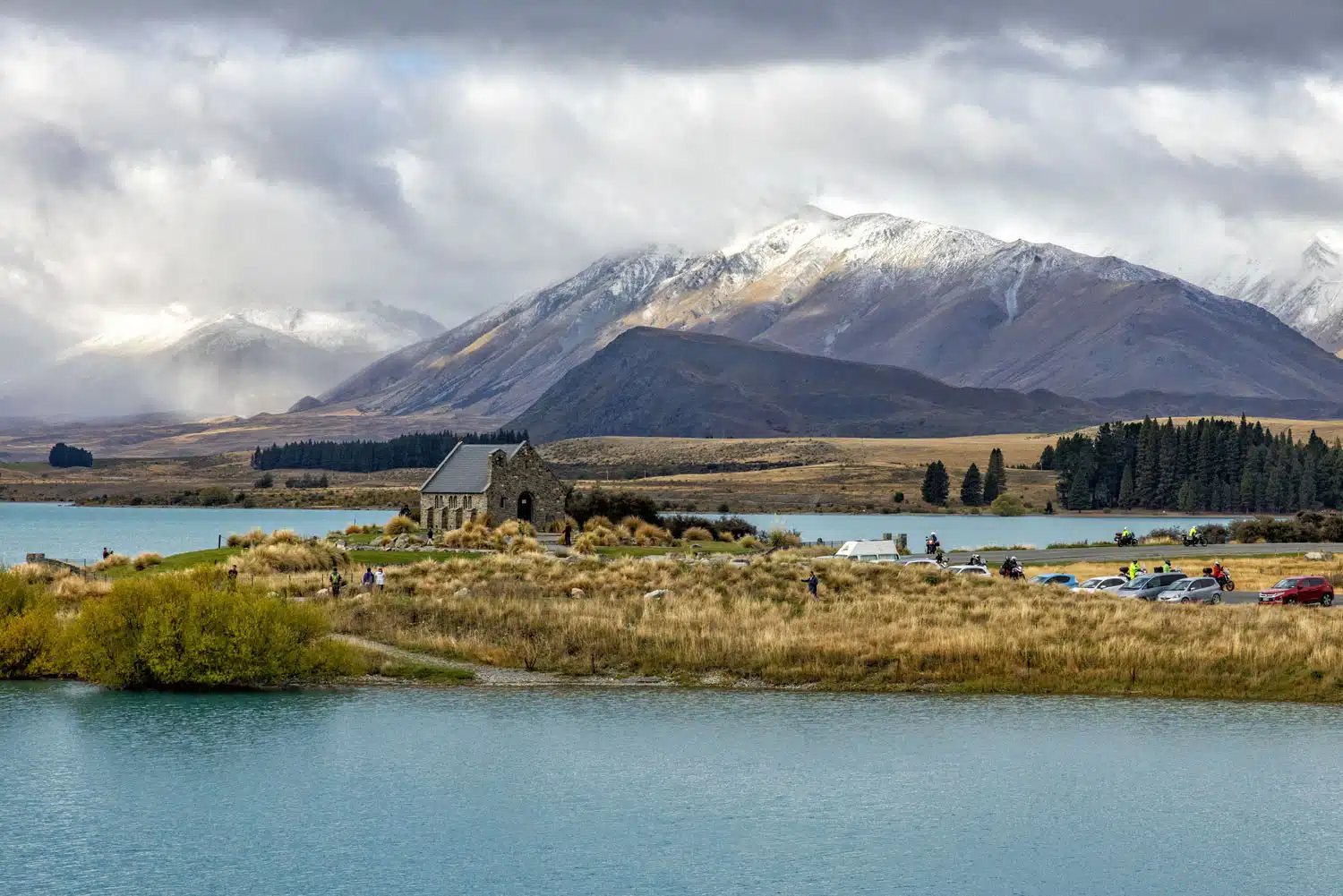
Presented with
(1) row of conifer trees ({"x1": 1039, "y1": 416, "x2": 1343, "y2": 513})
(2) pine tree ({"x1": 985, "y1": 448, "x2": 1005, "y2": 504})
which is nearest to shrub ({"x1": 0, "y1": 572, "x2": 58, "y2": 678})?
(2) pine tree ({"x1": 985, "y1": 448, "x2": 1005, "y2": 504})

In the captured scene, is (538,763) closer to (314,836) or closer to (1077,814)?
(314,836)

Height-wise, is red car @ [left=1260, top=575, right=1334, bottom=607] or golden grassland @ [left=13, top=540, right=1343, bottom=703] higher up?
red car @ [left=1260, top=575, right=1334, bottom=607]

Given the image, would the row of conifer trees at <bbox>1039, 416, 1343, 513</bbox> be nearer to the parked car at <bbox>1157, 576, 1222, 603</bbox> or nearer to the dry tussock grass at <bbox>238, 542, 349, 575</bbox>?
the parked car at <bbox>1157, 576, 1222, 603</bbox>

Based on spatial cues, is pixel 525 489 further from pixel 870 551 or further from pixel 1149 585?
pixel 1149 585

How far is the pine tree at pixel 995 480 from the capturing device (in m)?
175

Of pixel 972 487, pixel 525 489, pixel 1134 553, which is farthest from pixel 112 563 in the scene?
pixel 972 487

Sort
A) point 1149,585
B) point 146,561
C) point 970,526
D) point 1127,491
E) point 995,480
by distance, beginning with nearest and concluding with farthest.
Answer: point 1149,585 → point 146,561 → point 970,526 → point 1127,491 → point 995,480

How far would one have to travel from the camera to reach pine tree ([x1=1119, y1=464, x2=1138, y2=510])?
169375 millimetres

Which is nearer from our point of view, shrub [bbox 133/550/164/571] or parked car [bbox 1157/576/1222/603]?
parked car [bbox 1157/576/1222/603]

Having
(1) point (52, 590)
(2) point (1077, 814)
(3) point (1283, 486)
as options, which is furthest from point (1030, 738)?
(3) point (1283, 486)

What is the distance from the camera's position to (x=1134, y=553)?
8025 centimetres

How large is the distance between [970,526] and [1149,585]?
3159 inches

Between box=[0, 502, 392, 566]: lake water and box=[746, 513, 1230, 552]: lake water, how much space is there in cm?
4100

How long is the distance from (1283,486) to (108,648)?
144m
